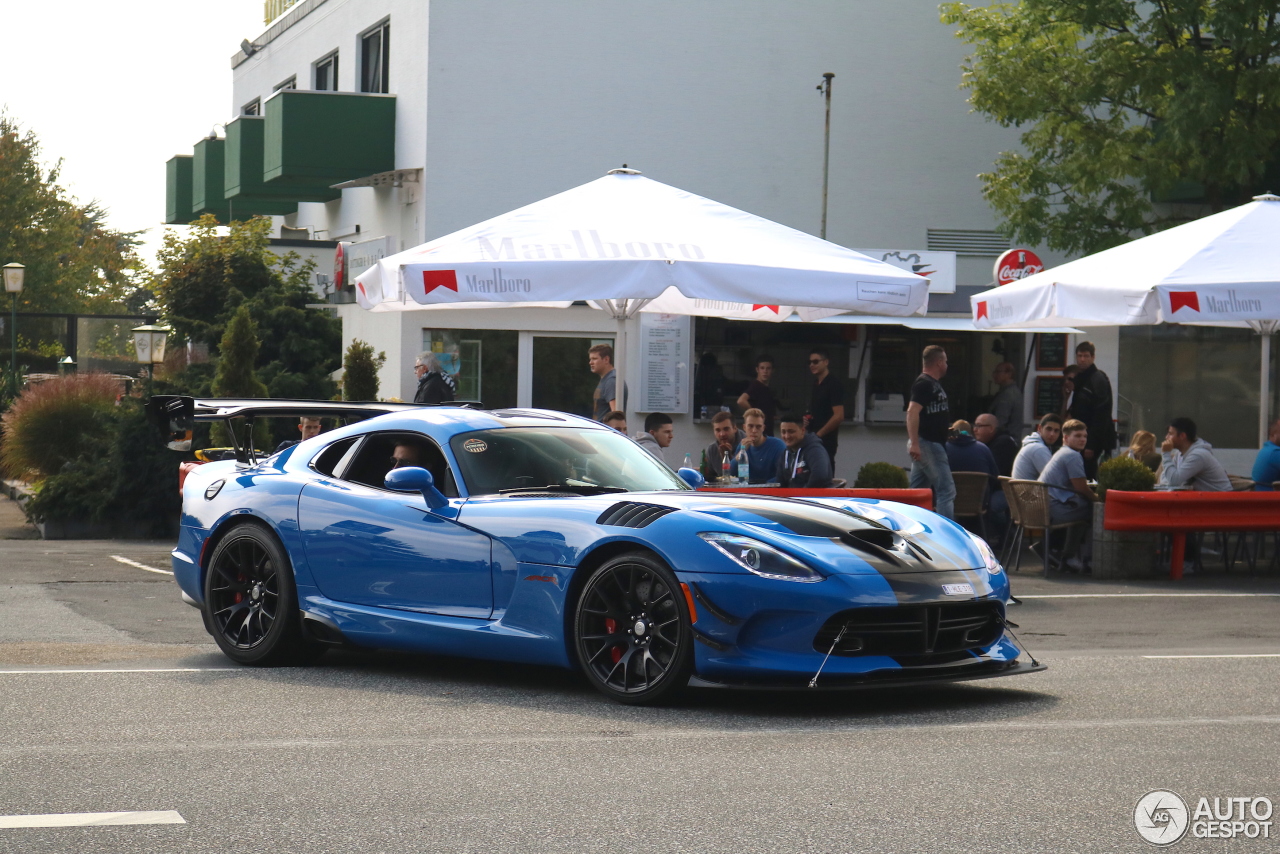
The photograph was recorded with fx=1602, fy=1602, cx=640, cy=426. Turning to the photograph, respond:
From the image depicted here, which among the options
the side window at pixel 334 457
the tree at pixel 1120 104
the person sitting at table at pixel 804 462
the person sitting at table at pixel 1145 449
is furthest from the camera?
the tree at pixel 1120 104

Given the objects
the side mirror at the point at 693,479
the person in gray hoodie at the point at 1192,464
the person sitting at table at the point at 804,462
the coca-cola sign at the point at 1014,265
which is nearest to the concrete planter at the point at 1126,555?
the person in gray hoodie at the point at 1192,464

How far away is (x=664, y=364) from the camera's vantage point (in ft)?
68.3

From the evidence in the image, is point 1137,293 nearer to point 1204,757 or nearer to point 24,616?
point 1204,757

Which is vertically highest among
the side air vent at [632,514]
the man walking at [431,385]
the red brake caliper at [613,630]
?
the man walking at [431,385]

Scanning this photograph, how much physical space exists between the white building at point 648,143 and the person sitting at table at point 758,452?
8259 millimetres

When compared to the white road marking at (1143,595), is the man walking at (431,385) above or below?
above

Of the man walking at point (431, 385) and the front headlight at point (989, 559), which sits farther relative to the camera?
the man walking at point (431, 385)

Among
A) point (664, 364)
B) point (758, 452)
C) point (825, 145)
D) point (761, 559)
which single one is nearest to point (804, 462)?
point (758, 452)

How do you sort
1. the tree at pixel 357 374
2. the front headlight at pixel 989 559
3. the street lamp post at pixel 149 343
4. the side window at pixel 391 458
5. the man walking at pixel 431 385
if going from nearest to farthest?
the front headlight at pixel 989 559 < the side window at pixel 391 458 < the man walking at pixel 431 385 < the tree at pixel 357 374 < the street lamp post at pixel 149 343

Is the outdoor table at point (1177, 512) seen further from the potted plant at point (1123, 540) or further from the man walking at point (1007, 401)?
the man walking at point (1007, 401)

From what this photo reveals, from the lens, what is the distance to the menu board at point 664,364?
815 inches

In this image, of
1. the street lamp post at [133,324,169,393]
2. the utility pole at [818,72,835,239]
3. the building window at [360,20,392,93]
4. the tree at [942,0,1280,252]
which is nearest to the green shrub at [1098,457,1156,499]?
the tree at [942,0,1280,252]

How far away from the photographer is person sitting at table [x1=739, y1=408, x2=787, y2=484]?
41.7ft

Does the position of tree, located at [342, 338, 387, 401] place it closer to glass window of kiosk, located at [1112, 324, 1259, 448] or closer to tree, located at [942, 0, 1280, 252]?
tree, located at [942, 0, 1280, 252]
